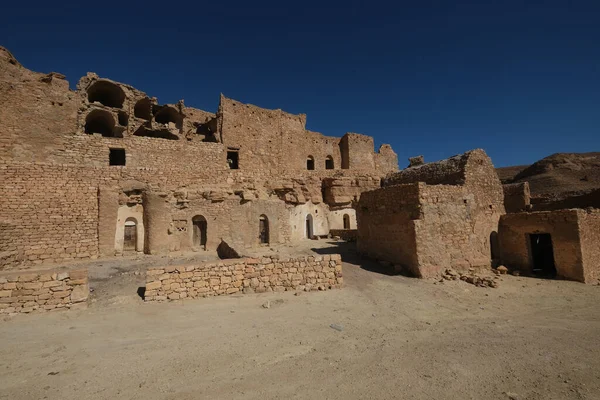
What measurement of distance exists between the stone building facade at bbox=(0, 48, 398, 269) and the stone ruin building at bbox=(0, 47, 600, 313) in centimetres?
6

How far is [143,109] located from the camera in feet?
70.7

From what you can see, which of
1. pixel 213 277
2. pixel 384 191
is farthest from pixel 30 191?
pixel 384 191

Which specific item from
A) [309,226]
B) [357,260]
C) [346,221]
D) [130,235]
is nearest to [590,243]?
[357,260]

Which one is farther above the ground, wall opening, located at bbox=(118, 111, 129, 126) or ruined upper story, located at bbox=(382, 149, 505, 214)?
wall opening, located at bbox=(118, 111, 129, 126)

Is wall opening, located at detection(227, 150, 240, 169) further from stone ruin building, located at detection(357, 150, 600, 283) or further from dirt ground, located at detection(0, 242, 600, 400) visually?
dirt ground, located at detection(0, 242, 600, 400)

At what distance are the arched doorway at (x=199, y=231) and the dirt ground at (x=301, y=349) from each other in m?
6.79

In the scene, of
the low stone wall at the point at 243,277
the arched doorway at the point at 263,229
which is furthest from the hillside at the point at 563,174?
the low stone wall at the point at 243,277

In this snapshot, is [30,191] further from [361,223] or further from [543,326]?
[543,326]

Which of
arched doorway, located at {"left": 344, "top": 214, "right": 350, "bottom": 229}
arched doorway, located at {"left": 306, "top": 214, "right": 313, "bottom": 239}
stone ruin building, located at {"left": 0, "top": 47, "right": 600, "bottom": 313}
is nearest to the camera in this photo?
stone ruin building, located at {"left": 0, "top": 47, "right": 600, "bottom": 313}

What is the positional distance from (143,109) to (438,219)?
857 inches

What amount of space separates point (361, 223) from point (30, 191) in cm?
1446

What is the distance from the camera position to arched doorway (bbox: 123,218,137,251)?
13.7m

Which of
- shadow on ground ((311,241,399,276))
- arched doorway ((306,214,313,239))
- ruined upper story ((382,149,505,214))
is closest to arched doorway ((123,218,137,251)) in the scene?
shadow on ground ((311,241,399,276))

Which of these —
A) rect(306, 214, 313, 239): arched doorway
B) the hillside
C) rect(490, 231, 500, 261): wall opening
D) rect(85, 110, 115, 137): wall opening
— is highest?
rect(85, 110, 115, 137): wall opening
